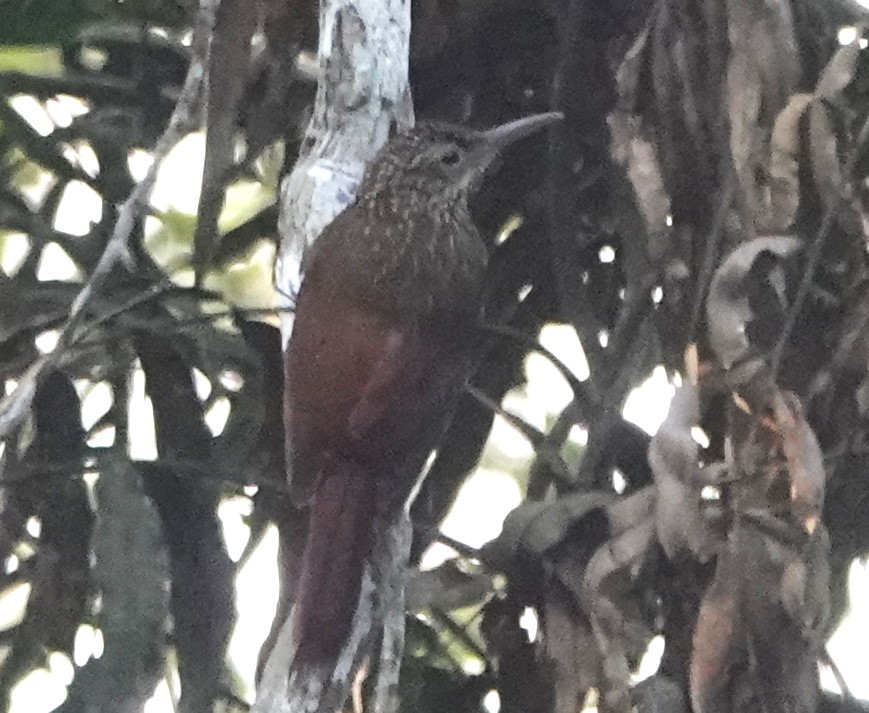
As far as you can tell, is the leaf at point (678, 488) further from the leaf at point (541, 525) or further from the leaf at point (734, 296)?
the leaf at point (541, 525)

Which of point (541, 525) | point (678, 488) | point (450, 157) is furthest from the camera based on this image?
point (450, 157)

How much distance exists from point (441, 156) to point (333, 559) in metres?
0.75

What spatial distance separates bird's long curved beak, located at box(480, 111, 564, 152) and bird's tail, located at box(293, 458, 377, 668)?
1.81 ft

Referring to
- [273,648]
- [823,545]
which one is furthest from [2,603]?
[823,545]

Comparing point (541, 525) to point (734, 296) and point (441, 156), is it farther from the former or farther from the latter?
point (441, 156)

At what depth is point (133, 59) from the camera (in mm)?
2133

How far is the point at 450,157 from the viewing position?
206 centimetres

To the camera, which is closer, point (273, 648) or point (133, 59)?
point (273, 648)

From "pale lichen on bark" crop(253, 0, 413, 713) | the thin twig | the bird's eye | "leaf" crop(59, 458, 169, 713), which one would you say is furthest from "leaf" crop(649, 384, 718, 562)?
the bird's eye

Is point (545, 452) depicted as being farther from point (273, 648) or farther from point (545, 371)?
point (545, 371)

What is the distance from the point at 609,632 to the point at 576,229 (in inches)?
26.6

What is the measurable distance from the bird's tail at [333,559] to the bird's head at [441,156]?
1.61 ft

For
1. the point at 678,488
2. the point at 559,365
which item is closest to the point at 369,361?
the point at 559,365

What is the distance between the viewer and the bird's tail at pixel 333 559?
4.92ft
